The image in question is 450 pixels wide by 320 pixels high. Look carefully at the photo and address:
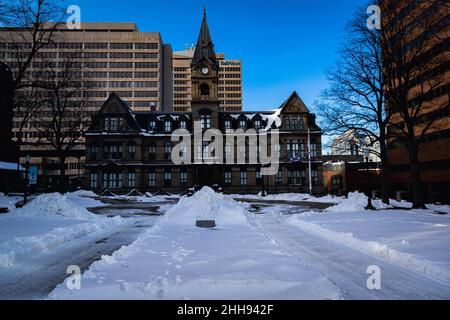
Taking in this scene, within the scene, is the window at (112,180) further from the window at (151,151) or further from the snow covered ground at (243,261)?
the snow covered ground at (243,261)

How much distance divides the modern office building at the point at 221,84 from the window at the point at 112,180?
82781 millimetres

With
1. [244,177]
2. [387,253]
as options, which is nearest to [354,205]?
[387,253]

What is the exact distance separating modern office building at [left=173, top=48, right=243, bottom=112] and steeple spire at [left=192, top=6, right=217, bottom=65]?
3027 inches

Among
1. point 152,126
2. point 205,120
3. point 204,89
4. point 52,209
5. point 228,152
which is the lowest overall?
point 52,209

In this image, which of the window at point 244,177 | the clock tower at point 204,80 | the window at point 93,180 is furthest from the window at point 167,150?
the window at point 244,177

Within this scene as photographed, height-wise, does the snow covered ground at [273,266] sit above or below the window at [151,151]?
below

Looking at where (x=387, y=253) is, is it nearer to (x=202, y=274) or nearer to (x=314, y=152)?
(x=202, y=274)

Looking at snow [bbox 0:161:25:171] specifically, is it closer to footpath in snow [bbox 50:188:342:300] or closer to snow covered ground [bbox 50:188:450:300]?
snow covered ground [bbox 50:188:450:300]

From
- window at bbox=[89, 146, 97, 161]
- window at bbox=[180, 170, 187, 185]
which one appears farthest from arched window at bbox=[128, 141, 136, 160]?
window at bbox=[180, 170, 187, 185]

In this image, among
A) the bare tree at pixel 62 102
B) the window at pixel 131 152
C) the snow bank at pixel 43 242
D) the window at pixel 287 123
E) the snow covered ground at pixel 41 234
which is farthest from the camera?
the window at pixel 287 123

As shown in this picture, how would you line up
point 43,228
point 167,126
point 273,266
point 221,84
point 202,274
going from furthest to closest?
point 221,84 → point 167,126 → point 43,228 → point 273,266 → point 202,274

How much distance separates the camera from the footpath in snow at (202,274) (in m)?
4.95

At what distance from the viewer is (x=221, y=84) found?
129125 mm

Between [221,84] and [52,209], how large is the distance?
118m
